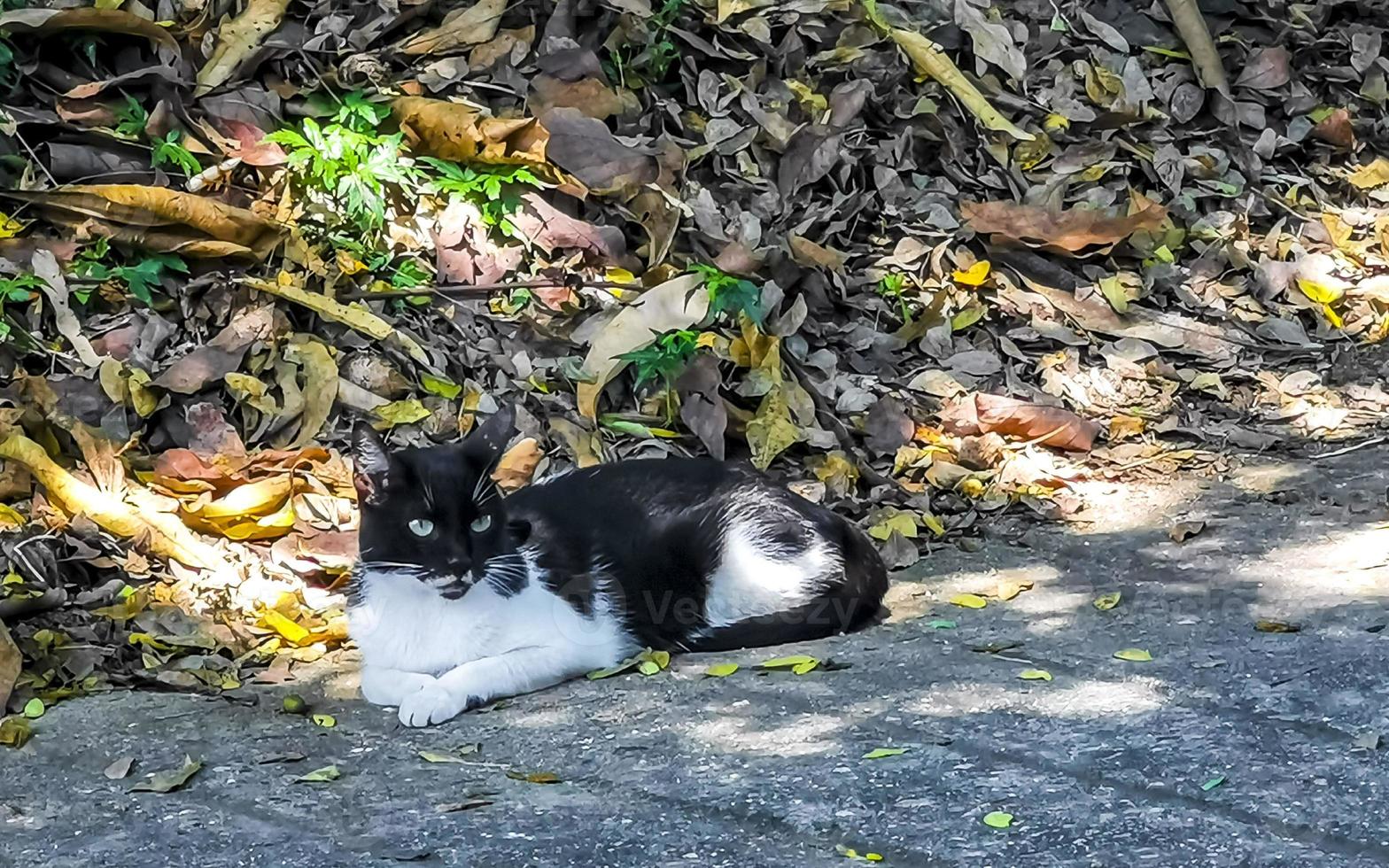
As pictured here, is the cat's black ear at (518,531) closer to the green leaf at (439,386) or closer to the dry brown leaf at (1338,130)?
the green leaf at (439,386)

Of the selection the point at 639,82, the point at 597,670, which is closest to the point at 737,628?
the point at 597,670

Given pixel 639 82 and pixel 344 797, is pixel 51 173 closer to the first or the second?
pixel 639 82

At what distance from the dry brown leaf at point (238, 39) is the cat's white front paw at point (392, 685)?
2795 mm

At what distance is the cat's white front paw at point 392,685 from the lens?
3828 mm

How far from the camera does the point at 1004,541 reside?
4.80 meters

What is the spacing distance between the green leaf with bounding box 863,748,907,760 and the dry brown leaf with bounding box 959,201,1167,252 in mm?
3385

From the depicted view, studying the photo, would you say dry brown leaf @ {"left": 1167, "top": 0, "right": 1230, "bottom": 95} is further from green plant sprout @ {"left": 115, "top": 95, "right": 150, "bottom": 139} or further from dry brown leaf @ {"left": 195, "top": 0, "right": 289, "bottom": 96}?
green plant sprout @ {"left": 115, "top": 95, "right": 150, "bottom": 139}

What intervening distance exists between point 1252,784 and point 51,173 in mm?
4236

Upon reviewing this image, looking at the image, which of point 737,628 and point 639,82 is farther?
point 639,82

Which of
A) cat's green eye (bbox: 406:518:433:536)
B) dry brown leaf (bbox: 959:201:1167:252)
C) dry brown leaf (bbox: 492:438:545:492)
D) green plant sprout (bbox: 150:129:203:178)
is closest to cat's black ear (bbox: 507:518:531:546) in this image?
cat's green eye (bbox: 406:518:433:536)

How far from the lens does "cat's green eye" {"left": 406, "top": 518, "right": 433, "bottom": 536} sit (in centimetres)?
384

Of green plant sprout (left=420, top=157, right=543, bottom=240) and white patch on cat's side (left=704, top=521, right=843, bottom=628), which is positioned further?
green plant sprout (left=420, top=157, right=543, bottom=240)

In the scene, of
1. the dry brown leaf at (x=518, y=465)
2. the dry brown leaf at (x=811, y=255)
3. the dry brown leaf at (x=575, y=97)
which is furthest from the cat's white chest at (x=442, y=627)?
the dry brown leaf at (x=575, y=97)

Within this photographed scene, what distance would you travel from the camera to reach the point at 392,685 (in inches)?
151
